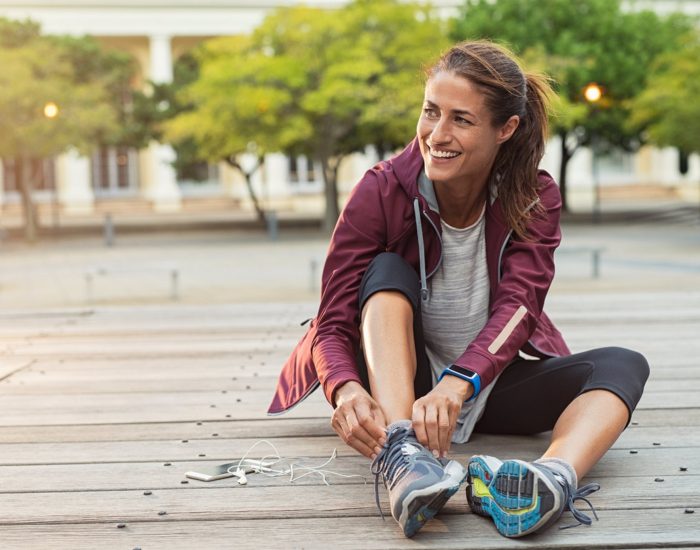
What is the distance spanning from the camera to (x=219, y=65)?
26406mm

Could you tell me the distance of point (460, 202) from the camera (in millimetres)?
3141

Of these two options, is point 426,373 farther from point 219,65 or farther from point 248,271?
point 219,65

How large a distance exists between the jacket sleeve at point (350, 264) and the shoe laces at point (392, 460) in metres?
0.44

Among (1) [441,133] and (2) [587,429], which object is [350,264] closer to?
(1) [441,133]

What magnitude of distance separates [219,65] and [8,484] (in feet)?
79.4

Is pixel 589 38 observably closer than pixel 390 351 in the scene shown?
No

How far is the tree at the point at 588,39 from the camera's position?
102 feet

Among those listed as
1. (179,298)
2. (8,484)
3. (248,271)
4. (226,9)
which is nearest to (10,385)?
(8,484)

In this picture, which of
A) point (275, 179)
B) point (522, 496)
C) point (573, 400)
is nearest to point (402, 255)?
point (573, 400)

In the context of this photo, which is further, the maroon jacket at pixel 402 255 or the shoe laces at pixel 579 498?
the maroon jacket at pixel 402 255

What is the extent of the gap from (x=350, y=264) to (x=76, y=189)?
43.9m

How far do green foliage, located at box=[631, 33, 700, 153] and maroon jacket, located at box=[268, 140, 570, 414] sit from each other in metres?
21.2

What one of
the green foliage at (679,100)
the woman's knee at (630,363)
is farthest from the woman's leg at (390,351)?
the green foliage at (679,100)

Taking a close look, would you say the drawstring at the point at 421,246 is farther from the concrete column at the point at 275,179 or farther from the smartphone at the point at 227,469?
the concrete column at the point at 275,179
